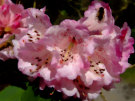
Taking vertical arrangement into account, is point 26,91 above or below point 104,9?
below

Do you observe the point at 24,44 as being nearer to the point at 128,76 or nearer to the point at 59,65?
the point at 59,65

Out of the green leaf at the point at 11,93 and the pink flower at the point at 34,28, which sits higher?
the pink flower at the point at 34,28

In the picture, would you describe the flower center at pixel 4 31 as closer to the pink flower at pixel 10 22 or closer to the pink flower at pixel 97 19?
the pink flower at pixel 10 22

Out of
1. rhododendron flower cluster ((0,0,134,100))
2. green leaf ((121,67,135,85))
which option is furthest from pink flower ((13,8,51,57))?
green leaf ((121,67,135,85))

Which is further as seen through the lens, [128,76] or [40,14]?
[128,76]

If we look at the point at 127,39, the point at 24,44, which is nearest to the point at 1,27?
the point at 24,44

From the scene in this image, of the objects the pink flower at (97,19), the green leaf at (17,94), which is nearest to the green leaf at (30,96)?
the green leaf at (17,94)

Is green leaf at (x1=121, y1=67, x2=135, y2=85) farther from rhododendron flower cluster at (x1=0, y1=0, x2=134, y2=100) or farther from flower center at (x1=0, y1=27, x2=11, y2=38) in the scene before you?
flower center at (x1=0, y1=27, x2=11, y2=38)
